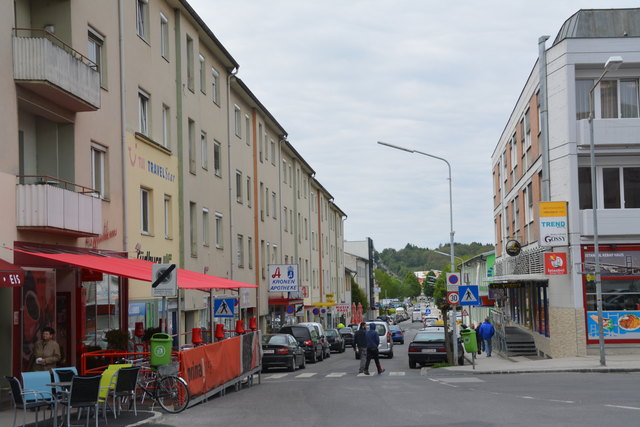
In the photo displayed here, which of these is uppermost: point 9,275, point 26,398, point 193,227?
point 193,227

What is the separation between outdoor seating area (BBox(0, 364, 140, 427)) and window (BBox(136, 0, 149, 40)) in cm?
1340

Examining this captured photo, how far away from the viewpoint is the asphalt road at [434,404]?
42.4ft

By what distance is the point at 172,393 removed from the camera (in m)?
15.5

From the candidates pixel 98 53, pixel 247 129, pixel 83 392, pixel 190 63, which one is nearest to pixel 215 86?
pixel 190 63

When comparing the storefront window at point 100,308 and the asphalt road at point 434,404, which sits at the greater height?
the storefront window at point 100,308

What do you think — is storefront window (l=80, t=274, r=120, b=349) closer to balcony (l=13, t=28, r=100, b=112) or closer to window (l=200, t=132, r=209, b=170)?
balcony (l=13, t=28, r=100, b=112)

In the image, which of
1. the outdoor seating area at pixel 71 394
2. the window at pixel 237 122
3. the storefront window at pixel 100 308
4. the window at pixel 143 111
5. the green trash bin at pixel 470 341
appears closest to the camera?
the outdoor seating area at pixel 71 394

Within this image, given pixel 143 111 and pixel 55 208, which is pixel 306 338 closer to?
pixel 143 111

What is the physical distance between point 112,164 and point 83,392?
1014 cm

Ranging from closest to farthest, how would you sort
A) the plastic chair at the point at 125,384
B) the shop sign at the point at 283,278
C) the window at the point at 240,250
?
the plastic chair at the point at 125,384, the window at the point at 240,250, the shop sign at the point at 283,278

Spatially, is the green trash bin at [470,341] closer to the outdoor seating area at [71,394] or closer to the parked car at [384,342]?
the parked car at [384,342]

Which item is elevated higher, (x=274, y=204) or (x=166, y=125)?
(x=166, y=125)

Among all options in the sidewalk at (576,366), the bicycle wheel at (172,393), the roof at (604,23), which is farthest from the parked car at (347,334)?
the bicycle wheel at (172,393)

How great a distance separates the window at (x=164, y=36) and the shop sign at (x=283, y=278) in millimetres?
17291
